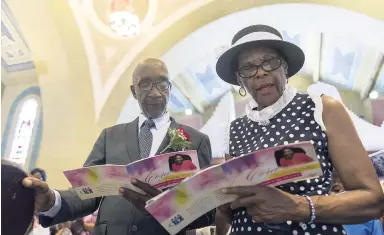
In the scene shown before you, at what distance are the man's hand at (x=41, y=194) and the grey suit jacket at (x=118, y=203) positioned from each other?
98mm

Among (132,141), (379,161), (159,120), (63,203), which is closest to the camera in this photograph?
(63,203)

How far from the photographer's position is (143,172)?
4.50 ft

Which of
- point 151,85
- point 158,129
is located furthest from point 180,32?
point 158,129

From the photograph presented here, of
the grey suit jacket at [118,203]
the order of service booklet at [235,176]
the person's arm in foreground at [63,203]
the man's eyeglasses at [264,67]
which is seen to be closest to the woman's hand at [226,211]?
the grey suit jacket at [118,203]

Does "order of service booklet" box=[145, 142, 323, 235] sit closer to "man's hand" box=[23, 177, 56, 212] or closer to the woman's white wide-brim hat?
"man's hand" box=[23, 177, 56, 212]

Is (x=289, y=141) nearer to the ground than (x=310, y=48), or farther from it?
nearer to the ground

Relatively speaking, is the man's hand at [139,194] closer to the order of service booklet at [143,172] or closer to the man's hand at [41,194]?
the order of service booklet at [143,172]

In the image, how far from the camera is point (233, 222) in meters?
1.50

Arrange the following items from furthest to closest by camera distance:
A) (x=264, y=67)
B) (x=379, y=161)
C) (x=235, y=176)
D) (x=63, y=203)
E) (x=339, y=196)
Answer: (x=379, y=161)
(x=63, y=203)
(x=264, y=67)
(x=339, y=196)
(x=235, y=176)

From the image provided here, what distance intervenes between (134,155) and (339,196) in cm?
91

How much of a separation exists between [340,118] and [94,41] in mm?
5310

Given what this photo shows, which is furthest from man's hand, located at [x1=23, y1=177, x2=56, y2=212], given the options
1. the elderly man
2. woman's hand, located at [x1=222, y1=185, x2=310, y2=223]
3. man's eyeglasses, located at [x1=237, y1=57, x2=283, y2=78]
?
man's eyeglasses, located at [x1=237, y1=57, x2=283, y2=78]

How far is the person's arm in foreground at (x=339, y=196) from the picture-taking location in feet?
3.95

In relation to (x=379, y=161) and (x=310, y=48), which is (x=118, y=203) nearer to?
(x=379, y=161)
